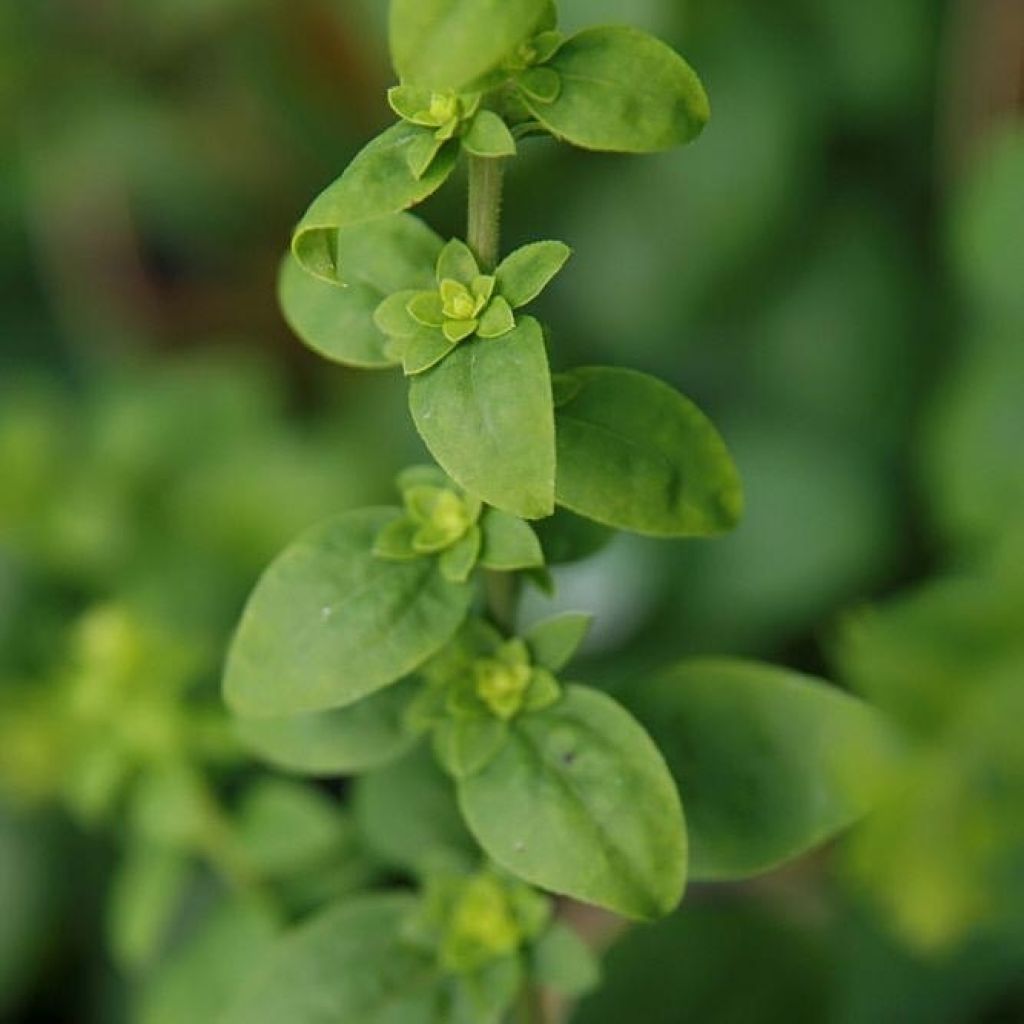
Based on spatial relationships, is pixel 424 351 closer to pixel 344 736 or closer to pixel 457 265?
pixel 457 265

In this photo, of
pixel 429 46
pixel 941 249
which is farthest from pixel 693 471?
pixel 941 249

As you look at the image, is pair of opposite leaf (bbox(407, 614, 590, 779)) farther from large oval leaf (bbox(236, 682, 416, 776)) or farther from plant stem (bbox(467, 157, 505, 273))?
plant stem (bbox(467, 157, 505, 273))

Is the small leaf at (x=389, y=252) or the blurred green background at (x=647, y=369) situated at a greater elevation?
the small leaf at (x=389, y=252)

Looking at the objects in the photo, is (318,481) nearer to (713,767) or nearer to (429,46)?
(713,767)

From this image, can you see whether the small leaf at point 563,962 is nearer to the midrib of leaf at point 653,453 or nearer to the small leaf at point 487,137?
the midrib of leaf at point 653,453

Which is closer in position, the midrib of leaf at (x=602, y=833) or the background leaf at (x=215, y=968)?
the midrib of leaf at (x=602, y=833)

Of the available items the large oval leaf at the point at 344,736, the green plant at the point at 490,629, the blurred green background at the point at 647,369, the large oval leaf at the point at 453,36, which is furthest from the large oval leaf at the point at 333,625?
the blurred green background at the point at 647,369

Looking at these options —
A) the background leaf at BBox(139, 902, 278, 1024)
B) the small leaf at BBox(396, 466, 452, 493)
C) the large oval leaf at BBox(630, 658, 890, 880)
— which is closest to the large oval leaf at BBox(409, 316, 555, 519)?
the small leaf at BBox(396, 466, 452, 493)
